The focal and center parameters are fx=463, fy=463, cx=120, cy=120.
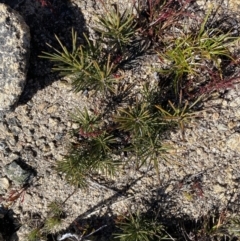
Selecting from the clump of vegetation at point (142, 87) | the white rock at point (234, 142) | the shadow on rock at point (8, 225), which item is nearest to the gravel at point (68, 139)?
the white rock at point (234, 142)

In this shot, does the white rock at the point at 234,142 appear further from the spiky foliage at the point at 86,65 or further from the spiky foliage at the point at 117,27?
the spiky foliage at the point at 117,27

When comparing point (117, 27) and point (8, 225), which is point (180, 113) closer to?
point (117, 27)

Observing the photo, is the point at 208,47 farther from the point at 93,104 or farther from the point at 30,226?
the point at 30,226

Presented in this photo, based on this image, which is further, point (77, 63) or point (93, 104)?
point (93, 104)

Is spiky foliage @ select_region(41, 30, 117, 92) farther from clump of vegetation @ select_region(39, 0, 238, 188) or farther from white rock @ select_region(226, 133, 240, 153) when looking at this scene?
white rock @ select_region(226, 133, 240, 153)

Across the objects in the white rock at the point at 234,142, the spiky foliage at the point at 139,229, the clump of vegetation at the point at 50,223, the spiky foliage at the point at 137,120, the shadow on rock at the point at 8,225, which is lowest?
the shadow on rock at the point at 8,225

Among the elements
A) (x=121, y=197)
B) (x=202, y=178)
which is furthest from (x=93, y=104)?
(x=202, y=178)

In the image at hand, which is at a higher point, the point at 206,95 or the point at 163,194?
the point at 206,95
